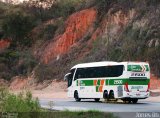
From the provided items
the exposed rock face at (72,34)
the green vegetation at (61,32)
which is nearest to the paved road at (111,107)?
the green vegetation at (61,32)

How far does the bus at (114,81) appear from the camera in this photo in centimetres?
3747

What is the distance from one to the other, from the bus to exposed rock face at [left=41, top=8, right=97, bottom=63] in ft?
106

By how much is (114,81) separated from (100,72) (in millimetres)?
2148

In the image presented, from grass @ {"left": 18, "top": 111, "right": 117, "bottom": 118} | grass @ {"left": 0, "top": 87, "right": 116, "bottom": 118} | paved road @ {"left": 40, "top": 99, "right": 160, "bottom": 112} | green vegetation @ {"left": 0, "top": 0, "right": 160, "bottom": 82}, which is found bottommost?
paved road @ {"left": 40, "top": 99, "right": 160, "bottom": 112}

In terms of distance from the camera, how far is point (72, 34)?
76125 mm

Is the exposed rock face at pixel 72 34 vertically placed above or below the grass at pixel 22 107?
above

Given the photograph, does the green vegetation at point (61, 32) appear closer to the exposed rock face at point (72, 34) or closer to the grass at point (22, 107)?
the exposed rock face at point (72, 34)

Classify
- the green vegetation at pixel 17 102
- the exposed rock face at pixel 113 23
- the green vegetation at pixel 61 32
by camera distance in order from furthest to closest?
the exposed rock face at pixel 113 23 → the green vegetation at pixel 61 32 → the green vegetation at pixel 17 102

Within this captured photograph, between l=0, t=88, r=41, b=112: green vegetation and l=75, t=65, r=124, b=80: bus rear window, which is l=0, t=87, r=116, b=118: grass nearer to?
l=0, t=88, r=41, b=112: green vegetation

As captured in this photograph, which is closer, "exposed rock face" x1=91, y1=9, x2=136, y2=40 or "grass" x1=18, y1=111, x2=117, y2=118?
"grass" x1=18, y1=111, x2=117, y2=118

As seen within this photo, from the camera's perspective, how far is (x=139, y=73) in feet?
124

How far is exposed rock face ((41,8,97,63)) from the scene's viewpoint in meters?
75.1

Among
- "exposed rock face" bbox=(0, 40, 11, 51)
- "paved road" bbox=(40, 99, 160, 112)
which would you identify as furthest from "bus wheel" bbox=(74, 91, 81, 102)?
"exposed rock face" bbox=(0, 40, 11, 51)

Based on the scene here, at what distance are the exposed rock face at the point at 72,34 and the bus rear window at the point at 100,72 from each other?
104 ft
